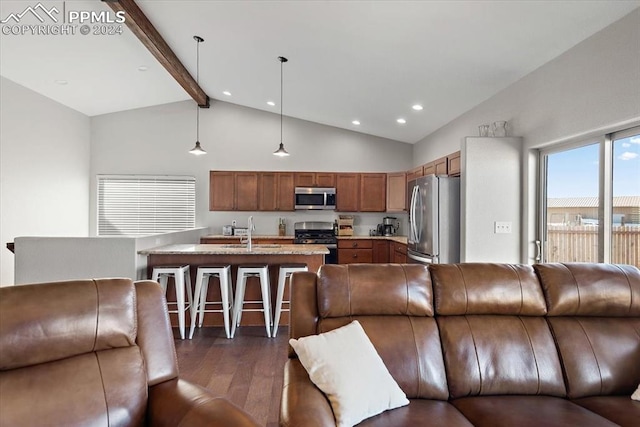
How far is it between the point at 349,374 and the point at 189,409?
63 cm

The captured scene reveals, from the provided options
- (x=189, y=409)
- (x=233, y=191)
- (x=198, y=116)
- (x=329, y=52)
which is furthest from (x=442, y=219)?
(x=198, y=116)

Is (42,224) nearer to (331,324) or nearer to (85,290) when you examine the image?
(85,290)

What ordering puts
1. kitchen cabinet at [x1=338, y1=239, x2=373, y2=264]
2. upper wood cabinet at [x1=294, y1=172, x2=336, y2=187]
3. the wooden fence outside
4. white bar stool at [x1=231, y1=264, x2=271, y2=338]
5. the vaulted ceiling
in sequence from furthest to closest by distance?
upper wood cabinet at [x1=294, y1=172, x2=336, y2=187] → kitchen cabinet at [x1=338, y1=239, x2=373, y2=264] → white bar stool at [x1=231, y1=264, x2=271, y2=338] → the vaulted ceiling → the wooden fence outside

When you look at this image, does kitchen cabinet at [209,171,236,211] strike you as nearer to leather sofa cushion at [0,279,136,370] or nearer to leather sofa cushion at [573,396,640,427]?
leather sofa cushion at [0,279,136,370]

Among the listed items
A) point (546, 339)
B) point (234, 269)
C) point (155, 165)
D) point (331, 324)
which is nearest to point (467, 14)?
point (546, 339)

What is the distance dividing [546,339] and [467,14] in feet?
7.70

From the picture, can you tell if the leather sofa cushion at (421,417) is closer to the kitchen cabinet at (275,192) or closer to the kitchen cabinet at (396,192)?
the kitchen cabinet at (396,192)

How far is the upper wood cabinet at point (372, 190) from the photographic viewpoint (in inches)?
260

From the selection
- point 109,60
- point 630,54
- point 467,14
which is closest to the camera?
point 630,54

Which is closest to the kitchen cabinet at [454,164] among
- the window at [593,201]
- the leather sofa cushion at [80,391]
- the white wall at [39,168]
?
the window at [593,201]

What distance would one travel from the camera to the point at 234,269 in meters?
3.91

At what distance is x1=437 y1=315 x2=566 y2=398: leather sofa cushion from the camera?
5.35ft

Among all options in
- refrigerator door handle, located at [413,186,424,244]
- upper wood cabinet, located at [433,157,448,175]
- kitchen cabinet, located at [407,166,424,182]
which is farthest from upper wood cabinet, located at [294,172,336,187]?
refrigerator door handle, located at [413,186,424,244]

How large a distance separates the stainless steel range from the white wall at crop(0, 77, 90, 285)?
3.94 m
